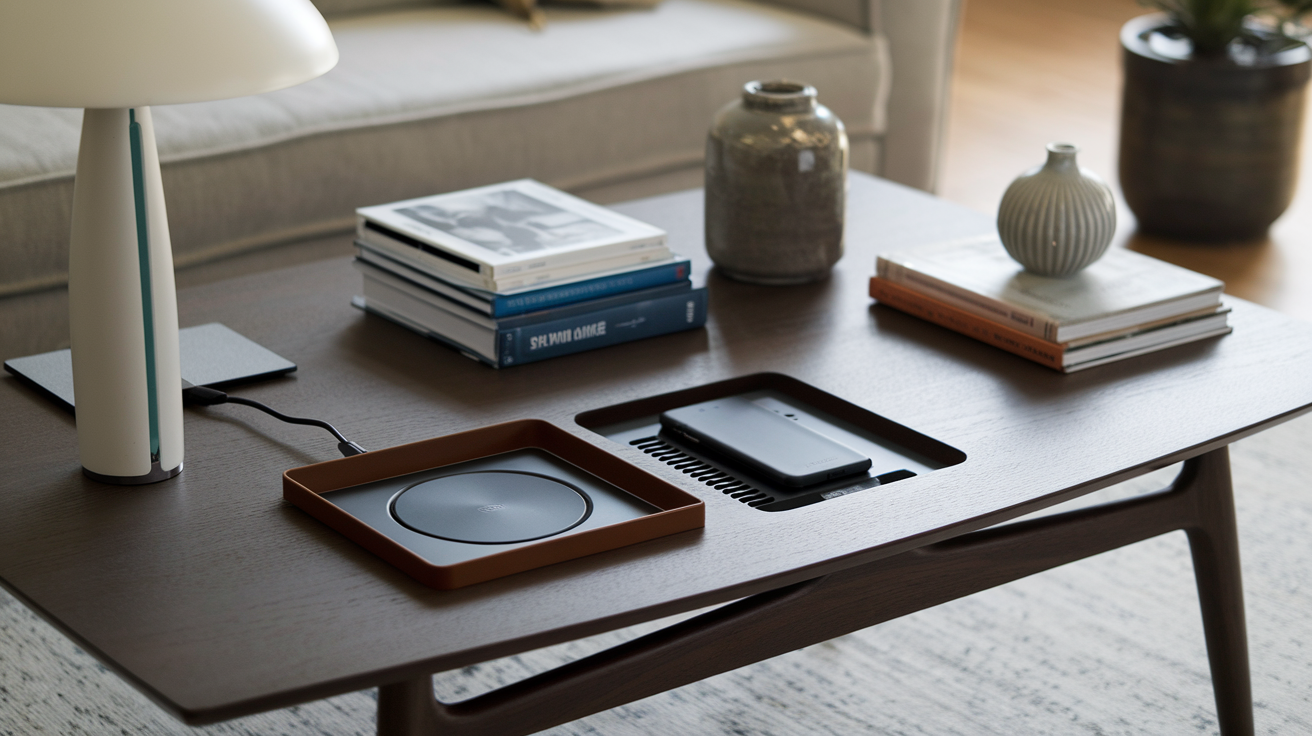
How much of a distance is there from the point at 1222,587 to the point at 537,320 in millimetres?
636

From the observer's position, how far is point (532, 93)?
6.71 feet

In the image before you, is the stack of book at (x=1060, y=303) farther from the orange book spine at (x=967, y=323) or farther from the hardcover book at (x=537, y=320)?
the hardcover book at (x=537, y=320)

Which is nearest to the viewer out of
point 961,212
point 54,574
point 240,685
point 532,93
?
point 240,685

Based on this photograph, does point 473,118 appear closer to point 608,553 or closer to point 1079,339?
point 1079,339

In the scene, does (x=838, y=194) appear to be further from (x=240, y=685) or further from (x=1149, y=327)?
(x=240, y=685)

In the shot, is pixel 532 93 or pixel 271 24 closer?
pixel 271 24

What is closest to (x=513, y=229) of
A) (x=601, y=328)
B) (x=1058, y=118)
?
(x=601, y=328)

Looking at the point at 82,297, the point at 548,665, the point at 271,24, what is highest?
the point at 271,24

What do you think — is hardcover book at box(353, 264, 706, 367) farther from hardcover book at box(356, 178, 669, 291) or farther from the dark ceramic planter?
the dark ceramic planter

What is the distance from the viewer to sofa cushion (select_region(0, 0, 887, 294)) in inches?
68.6

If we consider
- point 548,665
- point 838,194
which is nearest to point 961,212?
point 838,194

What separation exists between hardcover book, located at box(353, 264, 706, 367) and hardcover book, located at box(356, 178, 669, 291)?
0.03m

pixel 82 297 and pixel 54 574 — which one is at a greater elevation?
pixel 82 297

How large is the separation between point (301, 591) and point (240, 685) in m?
0.10
